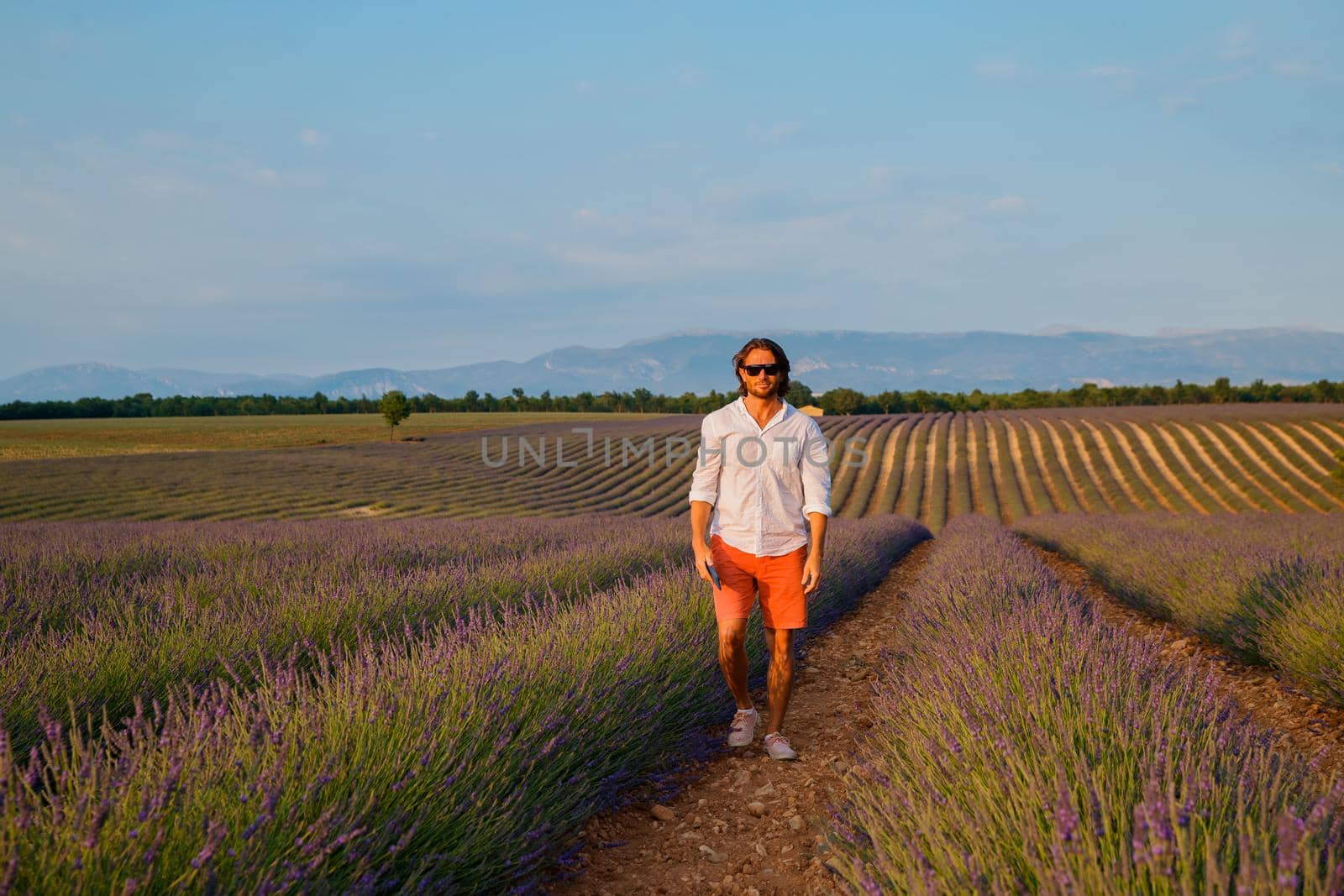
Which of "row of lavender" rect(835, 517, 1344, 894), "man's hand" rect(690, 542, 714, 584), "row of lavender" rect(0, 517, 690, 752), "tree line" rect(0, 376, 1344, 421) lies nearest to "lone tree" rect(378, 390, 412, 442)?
"tree line" rect(0, 376, 1344, 421)

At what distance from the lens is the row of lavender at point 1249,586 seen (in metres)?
4.63

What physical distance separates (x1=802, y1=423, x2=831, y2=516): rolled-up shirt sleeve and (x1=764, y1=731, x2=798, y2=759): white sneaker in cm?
106

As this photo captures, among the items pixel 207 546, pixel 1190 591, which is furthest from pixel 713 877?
pixel 207 546

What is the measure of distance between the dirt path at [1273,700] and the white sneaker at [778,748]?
1.71m

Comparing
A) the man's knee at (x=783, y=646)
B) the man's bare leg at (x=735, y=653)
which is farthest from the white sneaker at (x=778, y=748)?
the man's knee at (x=783, y=646)

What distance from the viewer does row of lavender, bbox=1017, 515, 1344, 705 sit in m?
4.63

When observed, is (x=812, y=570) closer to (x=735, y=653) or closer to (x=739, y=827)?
(x=735, y=653)

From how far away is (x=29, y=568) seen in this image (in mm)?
6059

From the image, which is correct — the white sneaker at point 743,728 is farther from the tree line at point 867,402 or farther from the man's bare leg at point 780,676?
the tree line at point 867,402

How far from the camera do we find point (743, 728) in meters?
3.75

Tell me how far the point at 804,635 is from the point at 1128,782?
12.8 feet

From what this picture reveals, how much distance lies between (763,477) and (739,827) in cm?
147

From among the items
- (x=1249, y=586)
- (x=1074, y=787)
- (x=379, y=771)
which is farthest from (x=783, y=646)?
(x=1249, y=586)

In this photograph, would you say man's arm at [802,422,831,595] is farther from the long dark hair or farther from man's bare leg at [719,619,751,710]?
man's bare leg at [719,619,751,710]
